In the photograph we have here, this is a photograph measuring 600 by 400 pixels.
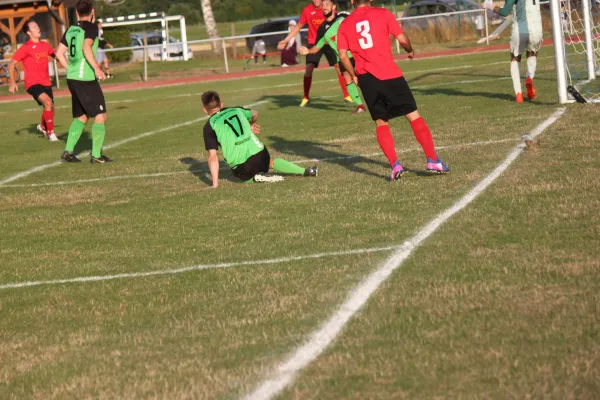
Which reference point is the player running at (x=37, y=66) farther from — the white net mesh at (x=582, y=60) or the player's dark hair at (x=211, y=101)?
the white net mesh at (x=582, y=60)

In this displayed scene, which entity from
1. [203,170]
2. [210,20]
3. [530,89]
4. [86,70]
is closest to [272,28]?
[210,20]

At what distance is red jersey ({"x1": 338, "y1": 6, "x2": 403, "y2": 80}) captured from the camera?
9.77 metres

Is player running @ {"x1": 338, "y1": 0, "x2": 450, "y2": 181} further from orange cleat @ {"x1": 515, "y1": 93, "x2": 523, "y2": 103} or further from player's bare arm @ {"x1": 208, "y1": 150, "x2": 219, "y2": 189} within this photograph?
orange cleat @ {"x1": 515, "y1": 93, "x2": 523, "y2": 103}

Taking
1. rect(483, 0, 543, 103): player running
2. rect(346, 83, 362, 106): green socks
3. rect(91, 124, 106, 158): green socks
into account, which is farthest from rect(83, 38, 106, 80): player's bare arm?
rect(483, 0, 543, 103): player running

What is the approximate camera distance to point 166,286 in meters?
6.72

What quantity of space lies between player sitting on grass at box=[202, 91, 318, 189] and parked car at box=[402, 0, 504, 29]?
91.3 ft

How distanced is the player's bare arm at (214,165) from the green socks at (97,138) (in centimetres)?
341

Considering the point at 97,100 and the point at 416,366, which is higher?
the point at 97,100

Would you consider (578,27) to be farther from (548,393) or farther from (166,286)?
(548,393)

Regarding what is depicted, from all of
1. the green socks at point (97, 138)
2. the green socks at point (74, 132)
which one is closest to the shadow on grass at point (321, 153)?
the green socks at point (97, 138)

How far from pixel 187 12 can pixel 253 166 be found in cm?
7303

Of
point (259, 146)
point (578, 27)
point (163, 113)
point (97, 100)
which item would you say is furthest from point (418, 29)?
point (259, 146)

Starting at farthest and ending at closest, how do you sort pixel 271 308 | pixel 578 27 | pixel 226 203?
1. pixel 578 27
2. pixel 226 203
3. pixel 271 308

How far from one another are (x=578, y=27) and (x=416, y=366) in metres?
19.1
